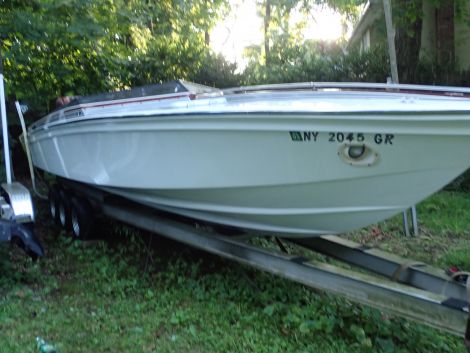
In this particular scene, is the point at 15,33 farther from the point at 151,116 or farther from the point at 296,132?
the point at 296,132

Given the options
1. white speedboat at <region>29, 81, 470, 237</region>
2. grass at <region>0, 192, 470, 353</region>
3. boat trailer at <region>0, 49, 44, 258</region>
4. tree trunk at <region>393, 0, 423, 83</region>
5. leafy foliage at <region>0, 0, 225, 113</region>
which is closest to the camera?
white speedboat at <region>29, 81, 470, 237</region>

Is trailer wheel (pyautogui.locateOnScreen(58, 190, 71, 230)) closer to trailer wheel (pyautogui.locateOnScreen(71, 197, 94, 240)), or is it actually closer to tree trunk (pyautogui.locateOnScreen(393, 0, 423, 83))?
trailer wheel (pyautogui.locateOnScreen(71, 197, 94, 240))

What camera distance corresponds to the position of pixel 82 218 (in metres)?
6.28

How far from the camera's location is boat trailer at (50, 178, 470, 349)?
10.4 ft

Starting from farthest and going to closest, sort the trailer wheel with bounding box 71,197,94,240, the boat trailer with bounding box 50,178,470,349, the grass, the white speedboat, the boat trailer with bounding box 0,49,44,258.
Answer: the trailer wheel with bounding box 71,197,94,240 < the boat trailer with bounding box 0,49,44,258 < the grass < the white speedboat < the boat trailer with bounding box 50,178,470,349

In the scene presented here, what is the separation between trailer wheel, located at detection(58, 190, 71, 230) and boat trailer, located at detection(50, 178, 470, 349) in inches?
46.8

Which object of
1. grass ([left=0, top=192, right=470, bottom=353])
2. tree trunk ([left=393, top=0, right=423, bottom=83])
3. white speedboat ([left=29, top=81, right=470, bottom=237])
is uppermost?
tree trunk ([left=393, top=0, right=423, bottom=83])

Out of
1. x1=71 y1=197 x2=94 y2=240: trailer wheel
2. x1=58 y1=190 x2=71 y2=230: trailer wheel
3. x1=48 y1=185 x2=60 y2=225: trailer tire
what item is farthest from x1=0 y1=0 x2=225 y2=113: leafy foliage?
x1=71 y1=197 x2=94 y2=240: trailer wheel

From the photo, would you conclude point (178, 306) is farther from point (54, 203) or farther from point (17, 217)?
point (54, 203)

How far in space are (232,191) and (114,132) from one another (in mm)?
1378

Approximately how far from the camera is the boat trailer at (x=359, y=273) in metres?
3.16

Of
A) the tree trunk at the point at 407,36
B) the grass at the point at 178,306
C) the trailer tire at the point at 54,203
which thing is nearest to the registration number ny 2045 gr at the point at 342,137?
the grass at the point at 178,306

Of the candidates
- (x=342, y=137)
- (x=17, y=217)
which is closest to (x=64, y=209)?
(x=17, y=217)

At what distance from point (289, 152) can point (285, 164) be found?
0.35ft
